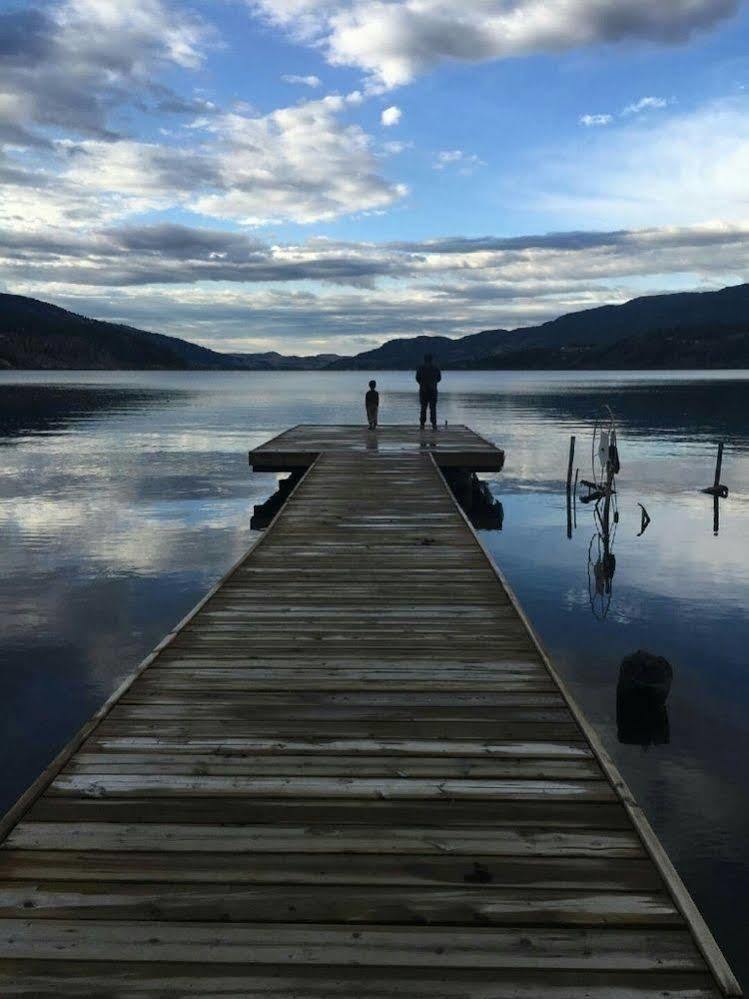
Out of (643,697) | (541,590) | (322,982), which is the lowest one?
(541,590)

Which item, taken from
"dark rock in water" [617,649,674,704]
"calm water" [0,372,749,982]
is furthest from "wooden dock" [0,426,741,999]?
"dark rock in water" [617,649,674,704]

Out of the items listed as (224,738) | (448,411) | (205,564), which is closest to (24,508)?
(205,564)

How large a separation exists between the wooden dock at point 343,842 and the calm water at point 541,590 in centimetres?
232

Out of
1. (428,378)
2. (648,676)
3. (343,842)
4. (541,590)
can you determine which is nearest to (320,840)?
(343,842)

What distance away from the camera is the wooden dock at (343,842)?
11.9 ft

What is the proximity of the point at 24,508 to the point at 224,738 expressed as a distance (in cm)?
2170

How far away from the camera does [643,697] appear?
978cm

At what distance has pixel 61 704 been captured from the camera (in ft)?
34.1

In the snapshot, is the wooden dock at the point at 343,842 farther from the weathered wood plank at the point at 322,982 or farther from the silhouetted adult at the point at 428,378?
the silhouetted adult at the point at 428,378

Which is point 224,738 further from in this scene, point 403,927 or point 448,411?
point 448,411

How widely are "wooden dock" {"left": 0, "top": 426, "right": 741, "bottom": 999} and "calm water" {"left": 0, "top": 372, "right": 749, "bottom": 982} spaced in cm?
232

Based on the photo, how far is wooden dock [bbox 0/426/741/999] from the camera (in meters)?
3.62

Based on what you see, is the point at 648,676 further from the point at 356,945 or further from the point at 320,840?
the point at 356,945

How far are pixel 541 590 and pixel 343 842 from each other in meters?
12.5
